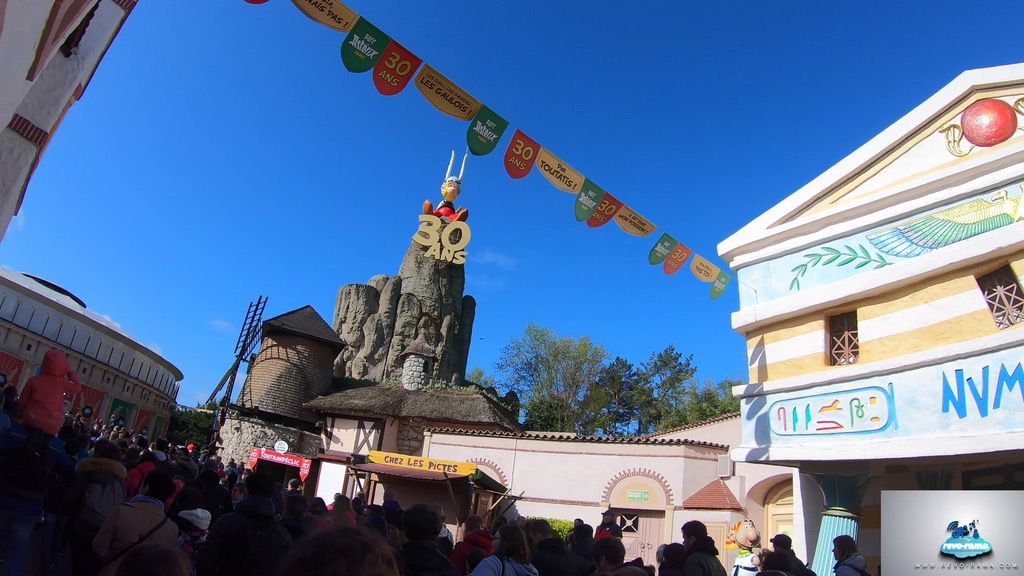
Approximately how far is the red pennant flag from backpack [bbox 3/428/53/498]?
31.7 ft

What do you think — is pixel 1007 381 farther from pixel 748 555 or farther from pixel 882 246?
pixel 748 555

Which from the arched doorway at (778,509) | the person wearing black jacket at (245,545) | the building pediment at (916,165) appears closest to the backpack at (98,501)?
the person wearing black jacket at (245,545)

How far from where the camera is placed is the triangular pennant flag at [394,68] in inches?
348

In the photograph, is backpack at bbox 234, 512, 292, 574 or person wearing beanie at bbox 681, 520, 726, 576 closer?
backpack at bbox 234, 512, 292, 574

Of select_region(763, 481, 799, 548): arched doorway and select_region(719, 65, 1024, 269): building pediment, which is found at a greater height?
select_region(719, 65, 1024, 269): building pediment

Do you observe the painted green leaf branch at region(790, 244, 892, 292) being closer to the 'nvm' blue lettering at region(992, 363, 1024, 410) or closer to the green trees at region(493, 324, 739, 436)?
the 'nvm' blue lettering at region(992, 363, 1024, 410)

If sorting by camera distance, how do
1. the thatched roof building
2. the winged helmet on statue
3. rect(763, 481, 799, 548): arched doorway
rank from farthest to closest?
the thatched roof building → rect(763, 481, 799, 548): arched doorway → the winged helmet on statue

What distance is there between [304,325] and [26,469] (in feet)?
87.5

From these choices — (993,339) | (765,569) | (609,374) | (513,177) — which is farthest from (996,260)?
(609,374)

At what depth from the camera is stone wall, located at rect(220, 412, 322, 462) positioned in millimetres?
26641

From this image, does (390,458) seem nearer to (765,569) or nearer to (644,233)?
(644,233)

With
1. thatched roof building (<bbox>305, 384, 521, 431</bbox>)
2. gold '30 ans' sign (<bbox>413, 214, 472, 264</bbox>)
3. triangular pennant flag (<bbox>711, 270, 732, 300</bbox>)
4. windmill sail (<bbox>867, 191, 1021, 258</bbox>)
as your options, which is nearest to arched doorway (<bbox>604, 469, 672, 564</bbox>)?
triangular pennant flag (<bbox>711, 270, 732, 300</bbox>)

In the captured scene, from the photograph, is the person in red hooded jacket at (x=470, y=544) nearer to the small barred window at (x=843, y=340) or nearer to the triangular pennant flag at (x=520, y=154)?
the small barred window at (x=843, y=340)

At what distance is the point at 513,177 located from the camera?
10.3 metres
